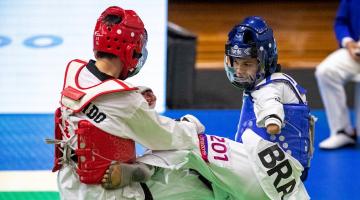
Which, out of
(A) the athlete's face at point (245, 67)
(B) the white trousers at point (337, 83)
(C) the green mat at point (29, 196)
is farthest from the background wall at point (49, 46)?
(A) the athlete's face at point (245, 67)

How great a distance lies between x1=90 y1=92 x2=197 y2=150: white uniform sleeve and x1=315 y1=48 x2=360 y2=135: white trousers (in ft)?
10.7

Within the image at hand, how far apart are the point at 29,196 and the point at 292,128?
6.69ft

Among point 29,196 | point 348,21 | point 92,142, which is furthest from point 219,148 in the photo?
point 348,21

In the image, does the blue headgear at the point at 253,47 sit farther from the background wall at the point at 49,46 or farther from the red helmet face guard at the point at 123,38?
the background wall at the point at 49,46

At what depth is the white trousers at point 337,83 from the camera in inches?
265

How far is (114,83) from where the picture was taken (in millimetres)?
3564

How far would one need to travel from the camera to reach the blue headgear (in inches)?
160

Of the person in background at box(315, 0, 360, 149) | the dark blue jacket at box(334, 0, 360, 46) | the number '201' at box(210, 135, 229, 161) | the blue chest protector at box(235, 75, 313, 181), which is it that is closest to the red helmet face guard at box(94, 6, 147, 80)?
the number '201' at box(210, 135, 229, 161)

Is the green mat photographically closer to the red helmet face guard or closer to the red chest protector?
the red chest protector

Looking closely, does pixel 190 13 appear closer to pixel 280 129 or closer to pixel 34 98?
pixel 34 98

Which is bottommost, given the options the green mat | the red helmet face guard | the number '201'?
the green mat

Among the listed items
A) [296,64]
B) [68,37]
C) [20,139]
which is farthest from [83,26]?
[296,64]

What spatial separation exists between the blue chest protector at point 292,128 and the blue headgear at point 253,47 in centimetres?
7

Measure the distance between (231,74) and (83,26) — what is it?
11.3 feet
